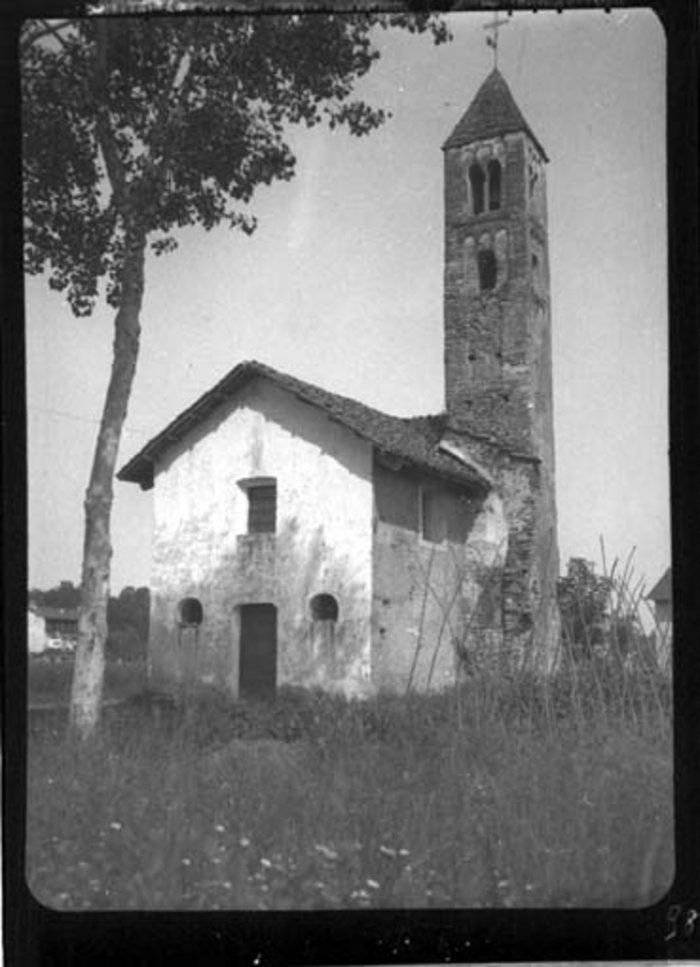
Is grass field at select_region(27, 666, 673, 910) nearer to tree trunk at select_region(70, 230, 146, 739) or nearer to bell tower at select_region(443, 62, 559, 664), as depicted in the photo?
tree trunk at select_region(70, 230, 146, 739)

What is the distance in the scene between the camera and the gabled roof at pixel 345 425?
350 centimetres

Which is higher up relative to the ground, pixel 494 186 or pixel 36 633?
pixel 494 186

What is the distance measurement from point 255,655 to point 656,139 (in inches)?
89.5

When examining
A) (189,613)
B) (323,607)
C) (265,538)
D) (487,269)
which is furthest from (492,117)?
(189,613)

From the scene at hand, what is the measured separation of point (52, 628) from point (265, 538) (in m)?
0.89

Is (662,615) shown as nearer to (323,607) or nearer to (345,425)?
(323,607)

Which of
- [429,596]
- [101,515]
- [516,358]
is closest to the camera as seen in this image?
[101,515]

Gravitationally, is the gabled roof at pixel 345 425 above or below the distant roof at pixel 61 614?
above

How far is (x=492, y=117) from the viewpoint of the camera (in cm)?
369

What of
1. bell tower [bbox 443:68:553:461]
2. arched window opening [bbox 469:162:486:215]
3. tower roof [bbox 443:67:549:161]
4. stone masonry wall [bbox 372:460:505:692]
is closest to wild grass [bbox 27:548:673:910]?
stone masonry wall [bbox 372:460:505:692]

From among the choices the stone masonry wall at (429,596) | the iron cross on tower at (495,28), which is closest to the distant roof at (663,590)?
the stone masonry wall at (429,596)

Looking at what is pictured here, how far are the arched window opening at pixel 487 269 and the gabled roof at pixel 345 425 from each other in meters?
0.79

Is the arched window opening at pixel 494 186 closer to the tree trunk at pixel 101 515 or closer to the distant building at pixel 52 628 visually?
the tree trunk at pixel 101 515

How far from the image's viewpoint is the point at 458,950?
2814mm
